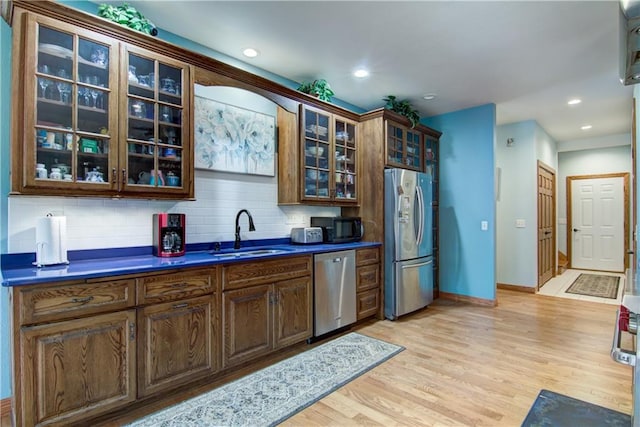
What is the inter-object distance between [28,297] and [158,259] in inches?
30.5

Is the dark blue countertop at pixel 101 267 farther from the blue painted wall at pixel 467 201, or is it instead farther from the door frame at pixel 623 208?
the door frame at pixel 623 208

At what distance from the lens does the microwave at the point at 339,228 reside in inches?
147

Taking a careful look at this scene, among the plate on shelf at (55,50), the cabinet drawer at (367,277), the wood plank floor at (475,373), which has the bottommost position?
the wood plank floor at (475,373)

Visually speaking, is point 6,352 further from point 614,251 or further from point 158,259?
point 614,251

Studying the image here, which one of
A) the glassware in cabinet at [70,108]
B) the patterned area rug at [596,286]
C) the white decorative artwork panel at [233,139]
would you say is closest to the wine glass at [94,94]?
the glassware in cabinet at [70,108]

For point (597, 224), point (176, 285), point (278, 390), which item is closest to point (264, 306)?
point (278, 390)

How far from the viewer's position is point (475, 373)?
2.58 meters

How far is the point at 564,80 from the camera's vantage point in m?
3.76

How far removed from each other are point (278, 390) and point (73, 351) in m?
1.29

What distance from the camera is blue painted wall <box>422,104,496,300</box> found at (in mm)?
4547

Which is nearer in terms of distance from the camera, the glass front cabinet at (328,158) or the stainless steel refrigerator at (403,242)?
the glass front cabinet at (328,158)

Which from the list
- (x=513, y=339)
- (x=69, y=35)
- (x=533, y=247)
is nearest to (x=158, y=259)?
(x=69, y=35)

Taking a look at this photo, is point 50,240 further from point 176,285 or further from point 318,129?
point 318,129

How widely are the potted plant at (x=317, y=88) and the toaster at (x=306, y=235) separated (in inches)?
57.7
